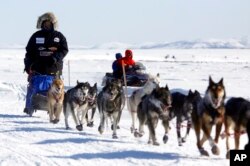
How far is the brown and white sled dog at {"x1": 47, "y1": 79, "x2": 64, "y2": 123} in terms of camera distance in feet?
34.5

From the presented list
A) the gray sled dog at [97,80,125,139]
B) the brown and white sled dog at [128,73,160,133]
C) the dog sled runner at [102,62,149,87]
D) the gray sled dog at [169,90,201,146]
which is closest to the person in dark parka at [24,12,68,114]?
the brown and white sled dog at [128,73,160,133]

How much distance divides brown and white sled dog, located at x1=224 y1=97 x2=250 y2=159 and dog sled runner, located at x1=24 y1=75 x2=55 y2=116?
197 inches

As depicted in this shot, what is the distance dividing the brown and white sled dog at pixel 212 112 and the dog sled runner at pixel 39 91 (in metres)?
4.83

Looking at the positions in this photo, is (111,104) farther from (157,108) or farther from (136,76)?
(136,76)

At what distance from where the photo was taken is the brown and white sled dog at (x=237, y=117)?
256 inches

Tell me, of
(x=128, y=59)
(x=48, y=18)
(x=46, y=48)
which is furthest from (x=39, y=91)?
(x=128, y=59)

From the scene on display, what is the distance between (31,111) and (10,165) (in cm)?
508

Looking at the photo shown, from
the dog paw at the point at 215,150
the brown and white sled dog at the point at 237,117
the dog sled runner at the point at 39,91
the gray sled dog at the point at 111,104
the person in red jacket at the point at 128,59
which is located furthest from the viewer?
the person in red jacket at the point at 128,59

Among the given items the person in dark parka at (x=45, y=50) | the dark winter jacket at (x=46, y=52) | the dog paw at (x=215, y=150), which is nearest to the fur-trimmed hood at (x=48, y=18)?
the person in dark parka at (x=45, y=50)

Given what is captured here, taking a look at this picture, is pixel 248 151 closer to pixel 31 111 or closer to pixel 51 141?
pixel 51 141

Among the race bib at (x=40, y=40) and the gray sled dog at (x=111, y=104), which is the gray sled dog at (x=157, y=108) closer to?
the gray sled dog at (x=111, y=104)

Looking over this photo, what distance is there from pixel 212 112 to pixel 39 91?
517cm

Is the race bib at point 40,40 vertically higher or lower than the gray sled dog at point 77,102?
higher

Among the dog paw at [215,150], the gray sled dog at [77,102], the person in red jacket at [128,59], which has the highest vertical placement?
the person in red jacket at [128,59]
